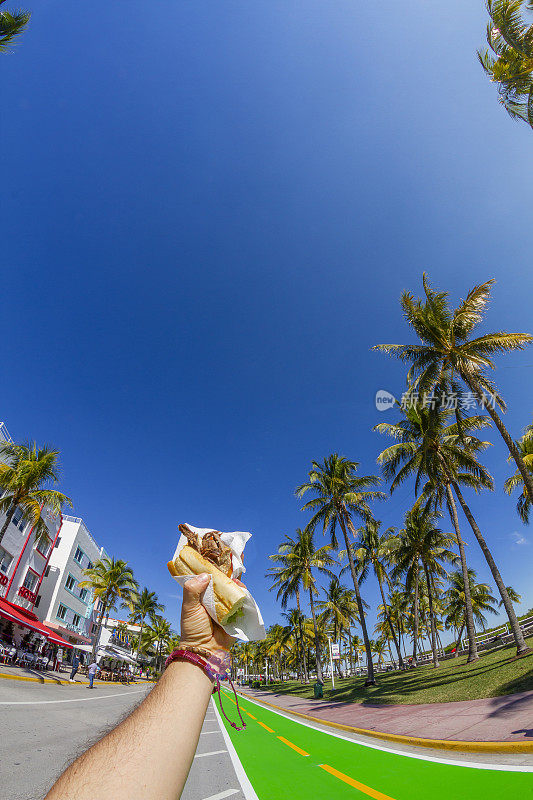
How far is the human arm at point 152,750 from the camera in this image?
2.63 ft

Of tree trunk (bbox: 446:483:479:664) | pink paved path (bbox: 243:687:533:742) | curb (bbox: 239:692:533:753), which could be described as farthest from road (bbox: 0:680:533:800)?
tree trunk (bbox: 446:483:479:664)

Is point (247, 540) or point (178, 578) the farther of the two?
point (247, 540)

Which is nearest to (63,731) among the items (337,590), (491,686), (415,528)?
(491,686)

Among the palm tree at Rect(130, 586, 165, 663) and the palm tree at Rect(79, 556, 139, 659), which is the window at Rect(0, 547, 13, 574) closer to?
the palm tree at Rect(79, 556, 139, 659)

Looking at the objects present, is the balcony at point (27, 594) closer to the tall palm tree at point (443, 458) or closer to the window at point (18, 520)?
the window at point (18, 520)

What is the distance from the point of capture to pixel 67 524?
34.2 m

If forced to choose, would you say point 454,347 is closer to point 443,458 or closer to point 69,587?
point 443,458

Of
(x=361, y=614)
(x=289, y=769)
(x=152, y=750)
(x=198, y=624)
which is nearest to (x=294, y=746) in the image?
(x=289, y=769)

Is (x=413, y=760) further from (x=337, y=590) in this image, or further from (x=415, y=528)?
(x=337, y=590)

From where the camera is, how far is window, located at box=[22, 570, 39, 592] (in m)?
25.3

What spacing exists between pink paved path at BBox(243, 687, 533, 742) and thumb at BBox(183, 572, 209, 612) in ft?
23.2

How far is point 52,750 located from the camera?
5898 mm

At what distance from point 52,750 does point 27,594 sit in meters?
24.9

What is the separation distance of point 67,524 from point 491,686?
36.1 m
